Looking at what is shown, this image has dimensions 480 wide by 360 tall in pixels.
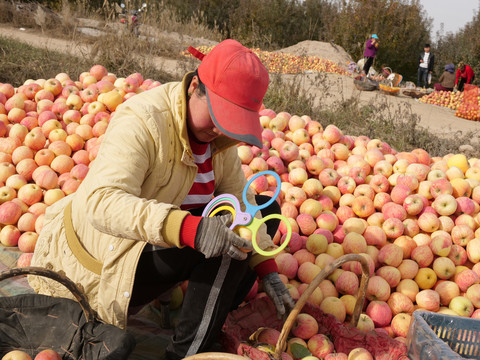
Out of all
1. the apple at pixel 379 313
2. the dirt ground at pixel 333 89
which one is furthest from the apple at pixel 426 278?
the dirt ground at pixel 333 89

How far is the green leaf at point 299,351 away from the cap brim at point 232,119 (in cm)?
111

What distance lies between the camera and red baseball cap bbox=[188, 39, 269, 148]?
1.67 meters

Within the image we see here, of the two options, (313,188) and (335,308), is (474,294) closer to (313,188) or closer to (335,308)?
(335,308)

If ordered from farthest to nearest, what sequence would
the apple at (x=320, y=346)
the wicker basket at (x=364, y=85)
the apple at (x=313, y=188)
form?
1. the wicker basket at (x=364, y=85)
2. the apple at (x=313, y=188)
3. the apple at (x=320, y=346)

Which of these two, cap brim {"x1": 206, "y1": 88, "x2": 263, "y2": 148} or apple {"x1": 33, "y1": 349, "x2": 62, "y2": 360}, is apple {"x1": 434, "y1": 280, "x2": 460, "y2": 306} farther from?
apple {"x1": 33, "y1": 349, "x2": 62, "y2": 360}

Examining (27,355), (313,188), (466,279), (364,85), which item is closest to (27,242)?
(27,355)

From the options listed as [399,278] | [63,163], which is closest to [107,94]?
[63,163]

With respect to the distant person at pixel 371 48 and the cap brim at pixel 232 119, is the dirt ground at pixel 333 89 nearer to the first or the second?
the distant person at pixel 371 48

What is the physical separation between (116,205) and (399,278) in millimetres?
2055

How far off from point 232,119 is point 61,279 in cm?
96

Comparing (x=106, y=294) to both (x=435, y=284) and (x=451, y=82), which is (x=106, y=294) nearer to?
(x=435, y=284)

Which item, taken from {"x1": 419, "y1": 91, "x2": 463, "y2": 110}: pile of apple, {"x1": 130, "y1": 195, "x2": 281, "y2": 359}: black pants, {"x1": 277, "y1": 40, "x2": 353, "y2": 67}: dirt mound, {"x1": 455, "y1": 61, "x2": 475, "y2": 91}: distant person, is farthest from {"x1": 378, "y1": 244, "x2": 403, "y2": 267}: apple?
{"x1": 277, "y1": 40, "x2": 353, "y2": 67}: dirt mound

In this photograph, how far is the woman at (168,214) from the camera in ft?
5.27

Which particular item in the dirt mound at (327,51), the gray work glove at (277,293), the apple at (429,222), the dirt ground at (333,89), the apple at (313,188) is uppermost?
the dirt mound at (327,51)
